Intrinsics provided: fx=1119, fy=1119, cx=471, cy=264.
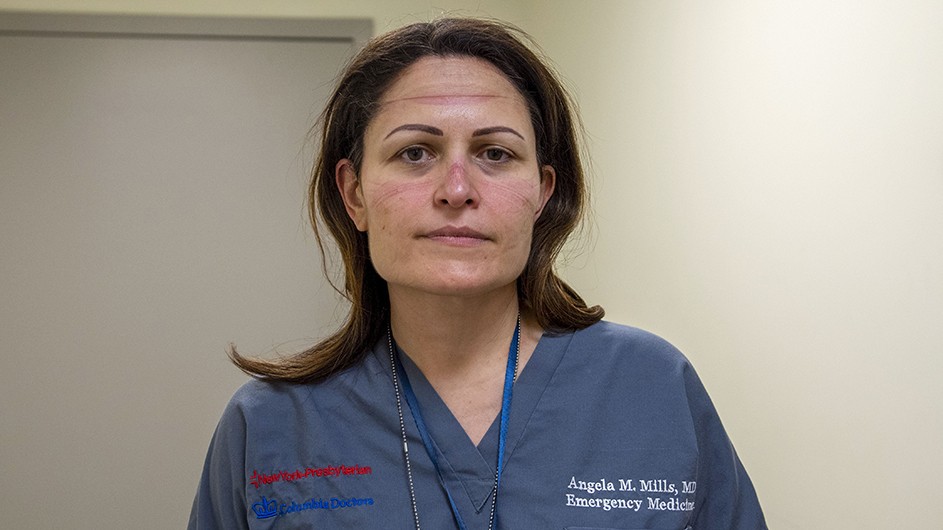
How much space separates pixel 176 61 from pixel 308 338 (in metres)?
0.74

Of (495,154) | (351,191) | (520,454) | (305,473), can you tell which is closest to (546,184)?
(495,154)

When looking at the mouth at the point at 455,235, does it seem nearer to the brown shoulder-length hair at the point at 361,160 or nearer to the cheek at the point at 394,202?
the cheek at the point at 394,202

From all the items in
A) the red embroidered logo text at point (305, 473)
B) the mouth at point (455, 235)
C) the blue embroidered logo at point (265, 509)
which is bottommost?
the blue embroidered logo at point (265, 509)

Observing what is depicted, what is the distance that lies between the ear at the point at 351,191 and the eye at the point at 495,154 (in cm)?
16

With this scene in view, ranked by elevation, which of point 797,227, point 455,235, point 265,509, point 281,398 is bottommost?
point 265,509

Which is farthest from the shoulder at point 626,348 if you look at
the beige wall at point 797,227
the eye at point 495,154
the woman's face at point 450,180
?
the beige wall at point 797,227

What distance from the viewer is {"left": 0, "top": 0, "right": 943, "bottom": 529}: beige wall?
56.9 inches

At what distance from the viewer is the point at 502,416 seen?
1.25 metres

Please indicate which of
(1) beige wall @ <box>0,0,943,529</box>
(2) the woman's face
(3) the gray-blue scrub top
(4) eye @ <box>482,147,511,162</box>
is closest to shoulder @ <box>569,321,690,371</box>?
(3) the gray-blue scrub top

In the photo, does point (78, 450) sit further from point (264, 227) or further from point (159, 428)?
point (264, 227)

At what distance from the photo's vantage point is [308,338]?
2.72 m

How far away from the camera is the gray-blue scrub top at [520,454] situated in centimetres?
119

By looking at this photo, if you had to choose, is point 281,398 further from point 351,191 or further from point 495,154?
point 495,154

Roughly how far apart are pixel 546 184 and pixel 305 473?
0.45 m
